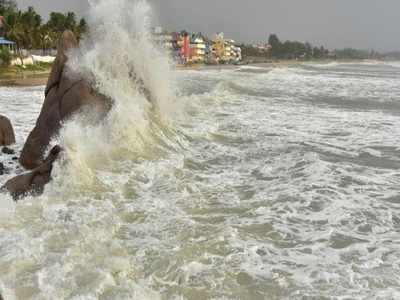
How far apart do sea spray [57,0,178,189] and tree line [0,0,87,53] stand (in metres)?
39.5

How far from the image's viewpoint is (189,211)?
24.3 ft

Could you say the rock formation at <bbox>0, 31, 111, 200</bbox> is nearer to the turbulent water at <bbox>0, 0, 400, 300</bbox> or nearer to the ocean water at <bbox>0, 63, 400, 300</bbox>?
the turbulent water at <bbox>0, 0, 400, 300</bbox>

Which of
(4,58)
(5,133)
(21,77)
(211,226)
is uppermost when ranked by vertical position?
(4,58)

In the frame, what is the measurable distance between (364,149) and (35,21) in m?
57.3

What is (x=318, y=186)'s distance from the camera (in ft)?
29.6

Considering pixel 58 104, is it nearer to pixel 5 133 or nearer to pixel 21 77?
pixel 5 133

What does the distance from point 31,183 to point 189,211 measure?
2641 mm

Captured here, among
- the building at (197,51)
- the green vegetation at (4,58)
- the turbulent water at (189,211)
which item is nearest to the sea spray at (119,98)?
the turbulent water at (189,211)

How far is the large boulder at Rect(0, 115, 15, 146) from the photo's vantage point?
11141 millimetres

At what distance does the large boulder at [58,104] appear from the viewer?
9.41m

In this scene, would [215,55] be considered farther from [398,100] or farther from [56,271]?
[56,271]

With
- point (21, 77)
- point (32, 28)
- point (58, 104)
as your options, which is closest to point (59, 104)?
point (58, 104)

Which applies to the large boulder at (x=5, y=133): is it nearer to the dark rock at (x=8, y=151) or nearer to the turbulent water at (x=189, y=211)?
the turbulent water at (x=189, y=211)

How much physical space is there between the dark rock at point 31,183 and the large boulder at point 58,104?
1.40 metres
